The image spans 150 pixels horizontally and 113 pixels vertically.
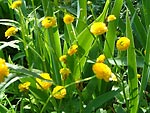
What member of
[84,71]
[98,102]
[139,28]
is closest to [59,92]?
[98,102]

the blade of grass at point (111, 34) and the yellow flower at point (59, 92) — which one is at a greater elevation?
the blade of grass at point (111, 34)

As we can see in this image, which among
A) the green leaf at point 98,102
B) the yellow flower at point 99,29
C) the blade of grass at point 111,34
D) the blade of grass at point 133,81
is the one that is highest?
the yellow flower at point 99,29

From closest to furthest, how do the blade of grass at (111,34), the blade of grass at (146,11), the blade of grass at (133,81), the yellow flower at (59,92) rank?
the yellow flower at (59,92)
the blade of grass at (133,81)
the blade of grass at (111,34)
the blade of grass at (146,11)

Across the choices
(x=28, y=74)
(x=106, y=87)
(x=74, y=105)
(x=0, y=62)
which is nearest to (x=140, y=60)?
(x=106, y=87)

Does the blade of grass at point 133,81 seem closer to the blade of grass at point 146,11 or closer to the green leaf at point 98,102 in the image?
the green leaf at point 98,102

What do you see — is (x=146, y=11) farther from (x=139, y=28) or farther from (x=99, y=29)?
(x=99, y=29)

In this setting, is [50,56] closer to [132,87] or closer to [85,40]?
[85,40]

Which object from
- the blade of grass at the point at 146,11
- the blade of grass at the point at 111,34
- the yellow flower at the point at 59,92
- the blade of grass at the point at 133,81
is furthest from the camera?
the blade of grass at the point at 146,11

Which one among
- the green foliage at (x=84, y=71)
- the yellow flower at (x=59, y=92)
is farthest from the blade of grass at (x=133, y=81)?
the yellow flower at (x=59, y=92)

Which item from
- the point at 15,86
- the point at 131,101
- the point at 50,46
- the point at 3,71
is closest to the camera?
the point at 3,71

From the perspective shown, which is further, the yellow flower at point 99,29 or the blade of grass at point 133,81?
the blade of grass at point 133,81

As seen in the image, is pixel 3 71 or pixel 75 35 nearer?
pixel 3 71
